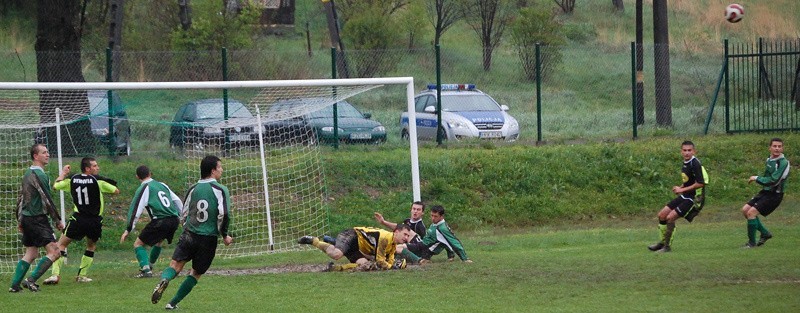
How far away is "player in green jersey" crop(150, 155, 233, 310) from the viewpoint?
1062 cm

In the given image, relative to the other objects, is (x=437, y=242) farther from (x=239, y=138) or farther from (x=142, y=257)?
(x=239, y=138)

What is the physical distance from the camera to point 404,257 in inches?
572

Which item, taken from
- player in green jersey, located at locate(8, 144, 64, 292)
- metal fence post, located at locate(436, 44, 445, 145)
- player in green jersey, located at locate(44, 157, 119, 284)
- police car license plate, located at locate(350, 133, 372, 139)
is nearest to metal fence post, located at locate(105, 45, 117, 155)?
police car license plate, located at locate(350, 133, 372, 139)

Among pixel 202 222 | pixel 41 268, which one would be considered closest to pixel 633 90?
pixel 41 268

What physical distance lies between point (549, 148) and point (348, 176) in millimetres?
5004

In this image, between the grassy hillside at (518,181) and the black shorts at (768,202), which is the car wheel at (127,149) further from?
the black shorts at (768,202)

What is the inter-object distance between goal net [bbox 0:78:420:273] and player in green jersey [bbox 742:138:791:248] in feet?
16.0

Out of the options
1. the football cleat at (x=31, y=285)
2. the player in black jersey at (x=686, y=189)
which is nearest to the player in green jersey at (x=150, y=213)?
the football cleat at (x=31, y=285)

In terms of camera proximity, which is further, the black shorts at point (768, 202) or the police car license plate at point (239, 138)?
the police car license plate at point (239, 138)

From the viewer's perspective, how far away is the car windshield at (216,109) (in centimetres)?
2189

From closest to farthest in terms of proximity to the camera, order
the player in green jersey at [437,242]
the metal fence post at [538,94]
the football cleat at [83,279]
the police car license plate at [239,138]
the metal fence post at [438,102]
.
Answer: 1. the football cleat at [83,279]
2. the player in green jersey at [437,242]
3. the police car license plate at [239,138]
4. the metal fence post at [438,102]
5. the metal fence post at [538,94]

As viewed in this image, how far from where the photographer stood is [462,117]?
25.3 meters

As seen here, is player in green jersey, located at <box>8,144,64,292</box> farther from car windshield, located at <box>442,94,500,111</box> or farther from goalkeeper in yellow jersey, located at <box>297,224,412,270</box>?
car windshield, located at <box>442,94,500,111</box>

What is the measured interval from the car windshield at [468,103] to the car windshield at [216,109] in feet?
17.4
